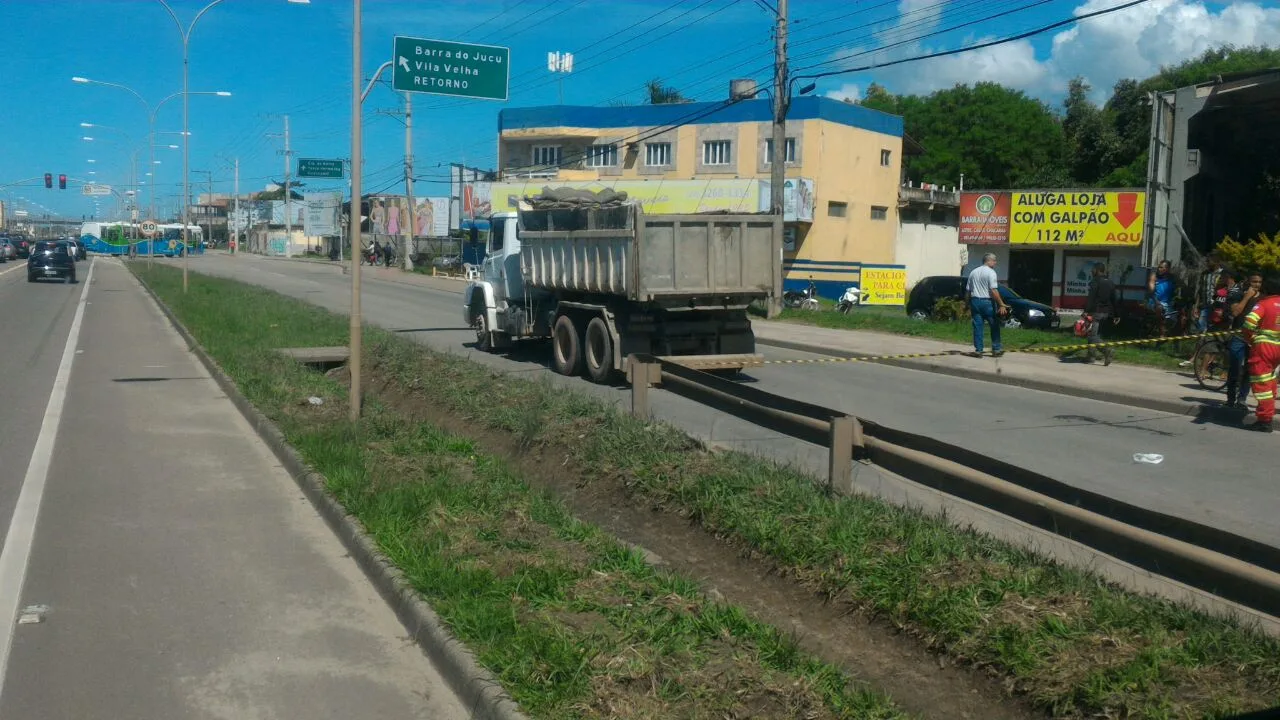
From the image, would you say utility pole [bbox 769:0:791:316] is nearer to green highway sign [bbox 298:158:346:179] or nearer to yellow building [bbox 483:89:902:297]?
yellow building [bbox 483:89:902:297]

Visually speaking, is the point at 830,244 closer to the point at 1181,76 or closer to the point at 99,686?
the point at 1181,76

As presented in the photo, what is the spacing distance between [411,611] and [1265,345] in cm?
1007

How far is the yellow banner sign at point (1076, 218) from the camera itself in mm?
31016

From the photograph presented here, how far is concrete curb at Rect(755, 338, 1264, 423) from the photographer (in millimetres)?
13492

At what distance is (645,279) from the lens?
1450cm

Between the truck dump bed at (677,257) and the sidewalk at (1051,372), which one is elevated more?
the truck dump bed at (677,257)

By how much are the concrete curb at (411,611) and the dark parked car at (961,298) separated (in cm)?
2080

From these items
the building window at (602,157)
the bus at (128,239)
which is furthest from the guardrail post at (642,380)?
the bus at (128,239)

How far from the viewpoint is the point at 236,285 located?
37.9m

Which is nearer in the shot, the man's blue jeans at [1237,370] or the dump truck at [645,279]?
the man's blue jeans at [1237,370]

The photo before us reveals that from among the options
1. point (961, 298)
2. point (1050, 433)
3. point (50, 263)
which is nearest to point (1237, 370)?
point (1050, 433)

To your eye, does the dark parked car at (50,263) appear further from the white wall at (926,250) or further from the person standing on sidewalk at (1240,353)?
the person standing on sidewalk at (1240,353)

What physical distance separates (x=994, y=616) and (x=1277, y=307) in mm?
8825

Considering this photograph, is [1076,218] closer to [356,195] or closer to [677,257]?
[677,257]
